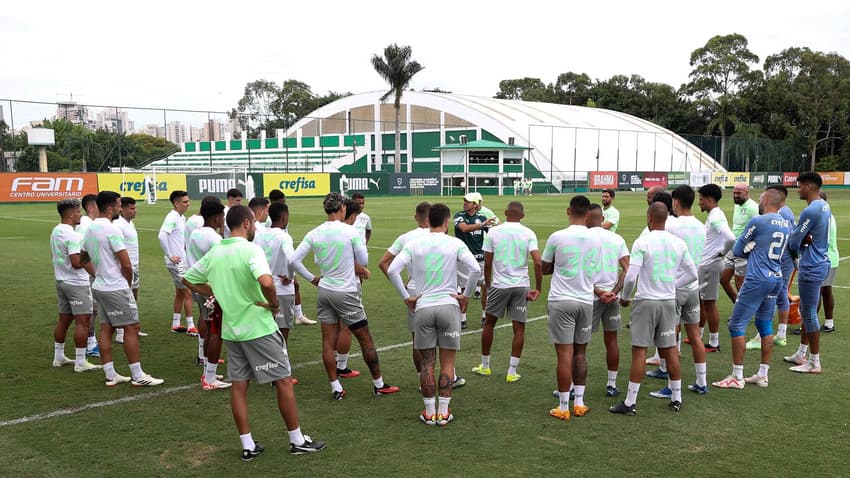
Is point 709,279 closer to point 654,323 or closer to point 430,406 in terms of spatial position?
point 654,323

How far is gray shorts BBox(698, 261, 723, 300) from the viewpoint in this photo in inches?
311

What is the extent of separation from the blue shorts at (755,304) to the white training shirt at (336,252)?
391 cm

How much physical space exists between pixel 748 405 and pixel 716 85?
307 ft

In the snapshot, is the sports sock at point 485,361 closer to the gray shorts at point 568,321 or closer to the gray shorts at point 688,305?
the gray shorts at point 568,321

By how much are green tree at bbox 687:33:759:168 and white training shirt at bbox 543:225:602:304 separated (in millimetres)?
90169

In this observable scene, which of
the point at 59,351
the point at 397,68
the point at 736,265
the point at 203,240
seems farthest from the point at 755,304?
the point at 397,68

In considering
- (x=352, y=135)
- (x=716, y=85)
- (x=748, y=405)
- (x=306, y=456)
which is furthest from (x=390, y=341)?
(x=716, y=85)

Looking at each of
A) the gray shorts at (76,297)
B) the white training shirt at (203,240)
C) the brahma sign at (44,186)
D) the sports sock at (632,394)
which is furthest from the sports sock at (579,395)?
the brahma sign at (44,186)

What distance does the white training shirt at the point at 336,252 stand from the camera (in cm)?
645

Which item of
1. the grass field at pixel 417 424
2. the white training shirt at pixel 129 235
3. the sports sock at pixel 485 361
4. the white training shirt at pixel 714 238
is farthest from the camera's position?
the white training shirt at pixel 129 235

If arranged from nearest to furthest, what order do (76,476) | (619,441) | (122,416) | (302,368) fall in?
(76,476), (619,441), (122,416), (302,368)

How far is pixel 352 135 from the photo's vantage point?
7644 centimetres

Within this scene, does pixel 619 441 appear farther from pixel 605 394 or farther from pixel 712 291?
pixel 712 291

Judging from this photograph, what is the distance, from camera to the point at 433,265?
5.75 meters
